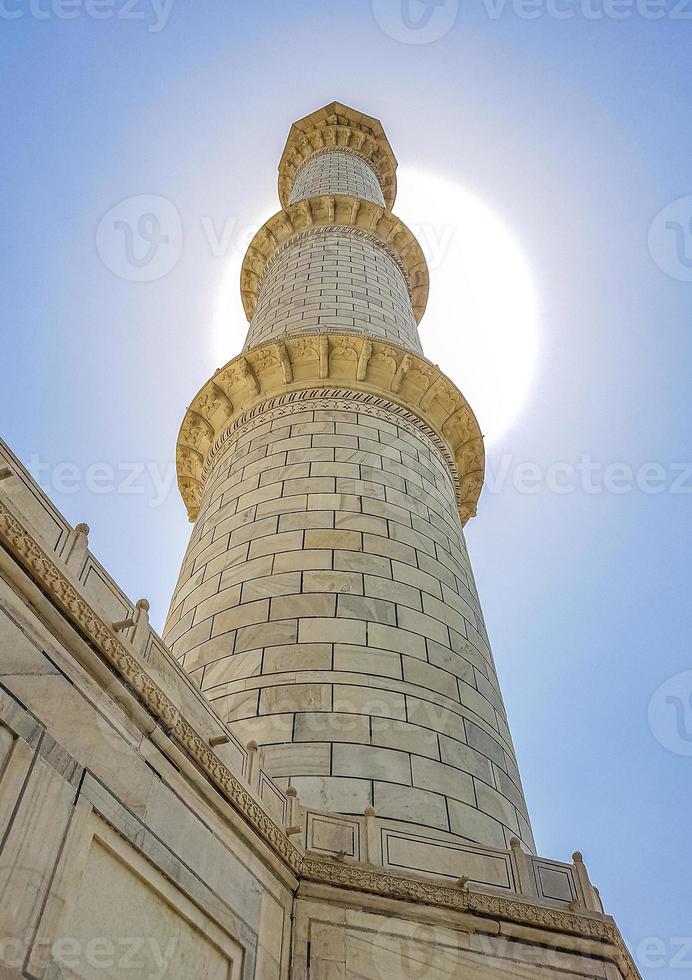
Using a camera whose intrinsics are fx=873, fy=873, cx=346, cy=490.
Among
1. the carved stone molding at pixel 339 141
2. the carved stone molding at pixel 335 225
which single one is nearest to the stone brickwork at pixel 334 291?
the carved stone molding at pixel 335 225

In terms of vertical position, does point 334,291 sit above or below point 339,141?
below

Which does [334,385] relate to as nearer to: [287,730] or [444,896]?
[287,730]

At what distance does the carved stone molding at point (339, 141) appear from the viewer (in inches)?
1133

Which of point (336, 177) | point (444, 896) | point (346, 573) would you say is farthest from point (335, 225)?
point (444, 896)

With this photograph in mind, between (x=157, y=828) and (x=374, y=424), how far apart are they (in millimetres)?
7768

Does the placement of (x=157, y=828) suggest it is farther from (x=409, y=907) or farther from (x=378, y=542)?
(x=378, y=542)

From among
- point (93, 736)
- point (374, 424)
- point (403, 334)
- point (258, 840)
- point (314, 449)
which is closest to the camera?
point (93, 736)

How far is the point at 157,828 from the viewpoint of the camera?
4.73 metres

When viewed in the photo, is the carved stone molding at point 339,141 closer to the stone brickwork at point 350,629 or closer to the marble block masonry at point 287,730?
the marble block masonry at point 287,730

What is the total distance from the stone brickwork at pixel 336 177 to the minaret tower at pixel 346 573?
706cm

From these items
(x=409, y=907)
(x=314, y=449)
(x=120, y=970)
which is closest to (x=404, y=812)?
(x=409, y=907)

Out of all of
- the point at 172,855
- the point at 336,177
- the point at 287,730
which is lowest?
the point at 172,855

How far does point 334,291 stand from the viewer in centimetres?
1603

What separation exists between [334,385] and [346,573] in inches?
171
